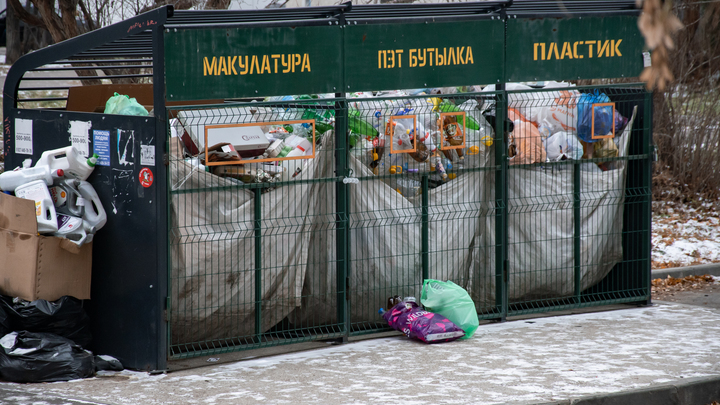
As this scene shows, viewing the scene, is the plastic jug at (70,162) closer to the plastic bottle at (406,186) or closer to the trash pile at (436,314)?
the plastic bottle at (406,186)

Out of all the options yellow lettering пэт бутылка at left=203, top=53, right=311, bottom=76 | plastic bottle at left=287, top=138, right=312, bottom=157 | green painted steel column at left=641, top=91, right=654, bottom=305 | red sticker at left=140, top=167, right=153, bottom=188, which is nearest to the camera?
red sticker at left=140, top=167, right=153, bottom=188

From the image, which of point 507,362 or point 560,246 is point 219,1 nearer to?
point 560,246

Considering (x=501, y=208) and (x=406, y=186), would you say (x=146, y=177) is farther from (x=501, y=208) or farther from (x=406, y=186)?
(x=501, y=208)

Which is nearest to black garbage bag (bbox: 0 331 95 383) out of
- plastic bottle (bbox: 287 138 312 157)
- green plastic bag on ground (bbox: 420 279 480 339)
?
plastic bottle (bbox: 287 138 312 157)

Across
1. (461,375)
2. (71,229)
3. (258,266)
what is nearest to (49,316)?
(71,229)

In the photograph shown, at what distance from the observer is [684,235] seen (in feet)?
34.8

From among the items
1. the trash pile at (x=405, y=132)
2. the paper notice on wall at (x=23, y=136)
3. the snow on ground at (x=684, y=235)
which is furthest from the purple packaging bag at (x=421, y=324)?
the snow on ground at (x=684, y=235)

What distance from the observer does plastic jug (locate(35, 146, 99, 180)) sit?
18.3ft

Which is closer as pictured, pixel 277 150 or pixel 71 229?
pixel 71 229

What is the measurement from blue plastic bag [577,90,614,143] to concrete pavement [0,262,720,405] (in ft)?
5.79

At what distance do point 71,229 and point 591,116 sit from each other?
4483 mm

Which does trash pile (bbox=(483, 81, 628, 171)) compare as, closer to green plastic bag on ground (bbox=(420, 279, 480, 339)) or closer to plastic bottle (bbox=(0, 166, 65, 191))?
green plastic bag on ground (bbox=(420, 279, 480, 339))

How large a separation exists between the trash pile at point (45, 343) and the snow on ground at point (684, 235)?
6.52 meters

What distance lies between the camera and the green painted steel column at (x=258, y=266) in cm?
602
